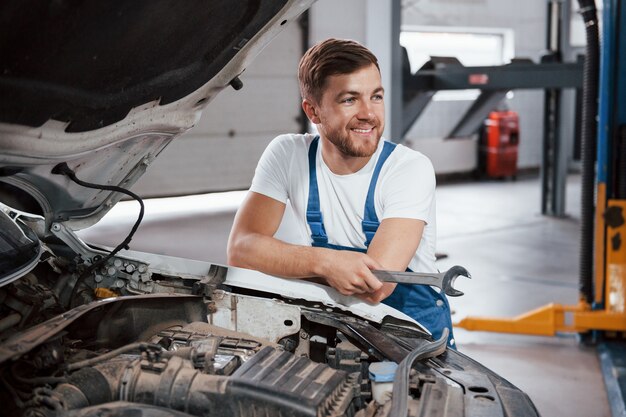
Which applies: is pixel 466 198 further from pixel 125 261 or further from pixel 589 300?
pixel 125 261

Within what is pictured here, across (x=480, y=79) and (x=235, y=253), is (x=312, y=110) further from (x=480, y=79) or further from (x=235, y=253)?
(x=480, y=79)

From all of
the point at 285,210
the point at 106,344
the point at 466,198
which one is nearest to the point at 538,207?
the point at 466,198

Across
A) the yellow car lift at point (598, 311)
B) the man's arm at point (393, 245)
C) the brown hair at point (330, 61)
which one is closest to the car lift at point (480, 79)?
the yellow car lift at point (598, 311)

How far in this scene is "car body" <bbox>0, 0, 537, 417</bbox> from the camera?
1524 millimetres

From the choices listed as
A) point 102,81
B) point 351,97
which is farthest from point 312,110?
→ point 102,81

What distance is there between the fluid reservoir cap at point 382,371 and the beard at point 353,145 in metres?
0.72

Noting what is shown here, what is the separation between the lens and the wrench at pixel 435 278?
1.95 meters

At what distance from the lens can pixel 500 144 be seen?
417 inches

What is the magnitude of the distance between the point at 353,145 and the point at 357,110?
0.11 metres

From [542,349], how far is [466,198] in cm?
553

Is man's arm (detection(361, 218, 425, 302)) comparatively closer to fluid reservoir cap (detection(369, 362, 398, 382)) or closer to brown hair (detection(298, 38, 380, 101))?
fluid reservoir cap (detection(369, 362, 398, 382))

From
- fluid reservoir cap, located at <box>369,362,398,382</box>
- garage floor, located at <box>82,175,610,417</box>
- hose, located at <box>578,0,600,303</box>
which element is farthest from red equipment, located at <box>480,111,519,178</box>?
fluid reservoir cap, located at <box>369,362,398,382</box>

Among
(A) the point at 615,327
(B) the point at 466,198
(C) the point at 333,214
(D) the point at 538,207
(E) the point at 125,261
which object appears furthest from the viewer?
(B) the point at 466,198

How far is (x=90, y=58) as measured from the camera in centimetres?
161
